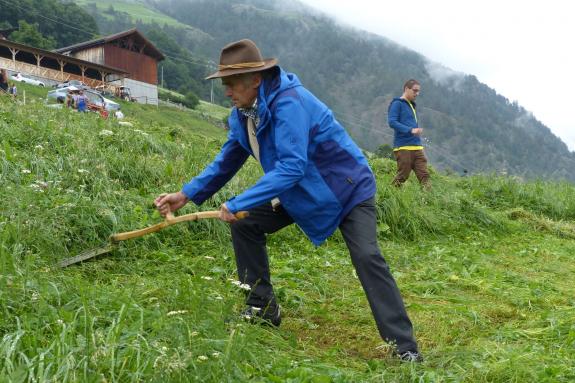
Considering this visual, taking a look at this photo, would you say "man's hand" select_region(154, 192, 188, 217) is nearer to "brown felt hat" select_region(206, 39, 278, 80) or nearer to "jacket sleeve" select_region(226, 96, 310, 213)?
"jacket sleeve" select_region(226, 96, 310, 213)

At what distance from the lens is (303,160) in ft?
10.4

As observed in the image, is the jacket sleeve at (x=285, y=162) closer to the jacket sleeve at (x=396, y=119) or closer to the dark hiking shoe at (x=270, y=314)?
the dark hiking shoe at (x=270, y=314)

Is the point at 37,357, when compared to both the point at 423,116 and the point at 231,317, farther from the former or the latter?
the point at 423,116

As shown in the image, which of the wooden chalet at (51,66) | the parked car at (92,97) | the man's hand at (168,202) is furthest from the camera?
the wooden chalet at (51,66)

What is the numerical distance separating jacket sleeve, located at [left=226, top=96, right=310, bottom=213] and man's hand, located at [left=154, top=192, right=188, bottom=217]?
26.2 inches

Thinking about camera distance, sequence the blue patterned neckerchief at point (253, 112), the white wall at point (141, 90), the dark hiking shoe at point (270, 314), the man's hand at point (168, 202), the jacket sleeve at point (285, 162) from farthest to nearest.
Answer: the white wall at point (141, 90) → the dark hiking shoe at point (270, 314) → the man's hand at point (168, 202) → the blue patterned neckerchief at point (253, 112) → the jacket sleeve at point (285, 162)

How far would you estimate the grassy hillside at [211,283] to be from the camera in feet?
8.31

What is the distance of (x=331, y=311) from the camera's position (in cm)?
450

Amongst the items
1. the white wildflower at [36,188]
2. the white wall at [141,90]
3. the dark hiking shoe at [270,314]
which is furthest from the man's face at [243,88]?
the white wall at [141,90]

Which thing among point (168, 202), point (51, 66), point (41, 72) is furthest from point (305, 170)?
point (51, 66)

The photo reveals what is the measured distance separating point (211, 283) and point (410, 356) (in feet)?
4.21

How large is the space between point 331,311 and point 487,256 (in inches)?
125

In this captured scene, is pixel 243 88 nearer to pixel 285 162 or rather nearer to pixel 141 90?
pixel 285 162

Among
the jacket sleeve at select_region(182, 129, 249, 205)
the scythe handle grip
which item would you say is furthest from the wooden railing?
the scythe handle grip
